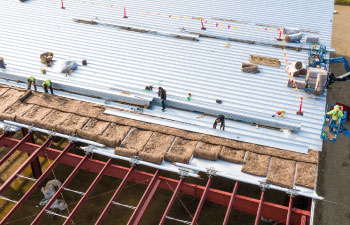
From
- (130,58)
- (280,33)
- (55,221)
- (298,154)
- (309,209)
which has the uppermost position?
(280,33)

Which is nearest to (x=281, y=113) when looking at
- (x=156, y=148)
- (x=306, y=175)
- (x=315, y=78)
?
(x=315, y=78)

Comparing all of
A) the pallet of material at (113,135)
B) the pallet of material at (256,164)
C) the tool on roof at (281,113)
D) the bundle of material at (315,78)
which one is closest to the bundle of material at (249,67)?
the bundle of material at (315,78)

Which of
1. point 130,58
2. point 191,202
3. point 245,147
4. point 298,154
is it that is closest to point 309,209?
point 298,154

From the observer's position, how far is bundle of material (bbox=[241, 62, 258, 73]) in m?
25.3

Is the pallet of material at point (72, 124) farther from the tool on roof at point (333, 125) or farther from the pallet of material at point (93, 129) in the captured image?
the tool on roof at point (333, 125)

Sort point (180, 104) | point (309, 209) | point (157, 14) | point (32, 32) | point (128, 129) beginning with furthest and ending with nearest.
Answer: point (157, 14), point (32, 32), point (180, 104), point (128, 129), point (309, 209)

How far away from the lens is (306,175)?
57.2 feet

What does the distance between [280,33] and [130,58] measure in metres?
13.5

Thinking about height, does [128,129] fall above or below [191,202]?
above

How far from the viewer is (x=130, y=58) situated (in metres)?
26.8

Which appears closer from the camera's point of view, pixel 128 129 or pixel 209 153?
pixel 209 153

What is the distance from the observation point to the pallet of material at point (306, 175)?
1694 centimetres

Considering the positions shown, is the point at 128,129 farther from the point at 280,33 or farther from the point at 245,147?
the point at 280,33

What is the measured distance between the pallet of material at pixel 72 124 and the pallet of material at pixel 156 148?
4.23 metres
